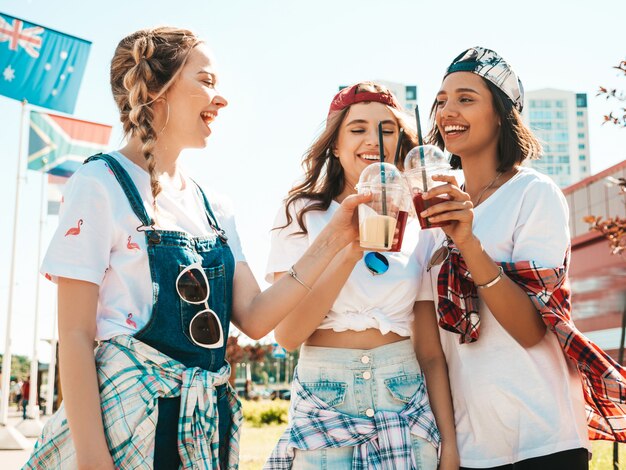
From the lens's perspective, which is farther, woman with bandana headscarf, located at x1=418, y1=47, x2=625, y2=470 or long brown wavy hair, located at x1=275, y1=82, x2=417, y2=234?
long brown wavy hair, located at x1=275, y1=82, x2=417, y2=234

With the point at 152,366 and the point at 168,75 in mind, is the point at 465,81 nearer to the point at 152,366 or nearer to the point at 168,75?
the point at 168,75

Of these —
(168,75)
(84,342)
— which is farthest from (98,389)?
(168,75)

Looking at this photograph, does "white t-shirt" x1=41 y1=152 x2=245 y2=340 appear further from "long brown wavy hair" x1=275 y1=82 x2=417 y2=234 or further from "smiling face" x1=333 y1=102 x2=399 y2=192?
"smiling face" x1=333 y1=102 x2=399 y2=192

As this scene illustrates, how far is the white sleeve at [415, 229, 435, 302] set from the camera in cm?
312

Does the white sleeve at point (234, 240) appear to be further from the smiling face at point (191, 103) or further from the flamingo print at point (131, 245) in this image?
the flamingo print at point (131, 245)

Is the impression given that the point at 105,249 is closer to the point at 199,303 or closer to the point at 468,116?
the point at 199,303

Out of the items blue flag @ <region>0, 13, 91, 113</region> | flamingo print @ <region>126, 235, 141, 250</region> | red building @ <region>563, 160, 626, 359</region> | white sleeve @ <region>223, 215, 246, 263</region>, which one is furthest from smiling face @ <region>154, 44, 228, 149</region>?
red building @ <region>563, 160, 626, 359</region>

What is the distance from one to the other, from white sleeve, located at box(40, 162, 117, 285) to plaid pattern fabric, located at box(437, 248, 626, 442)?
1.37m

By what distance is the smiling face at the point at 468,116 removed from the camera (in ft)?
10.3

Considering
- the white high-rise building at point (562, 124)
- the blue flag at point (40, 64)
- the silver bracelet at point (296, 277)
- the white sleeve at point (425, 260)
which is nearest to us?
the silver bracelet at point (296, 277)

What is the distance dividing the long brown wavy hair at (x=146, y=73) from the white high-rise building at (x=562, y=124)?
10847 centimetres

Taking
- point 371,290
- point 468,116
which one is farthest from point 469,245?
point 468,116

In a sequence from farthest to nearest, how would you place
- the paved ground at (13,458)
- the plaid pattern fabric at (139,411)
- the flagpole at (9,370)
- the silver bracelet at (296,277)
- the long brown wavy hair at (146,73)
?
the flagpole at (9,370) < the paved ground at (13,458) < the silver bracelet at (296,277) < the long brown wavy hair at (146,73) < the plaid pattern fabric at (139,411)

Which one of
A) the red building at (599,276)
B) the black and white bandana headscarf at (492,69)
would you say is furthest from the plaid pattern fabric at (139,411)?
the red building at (599,276)
